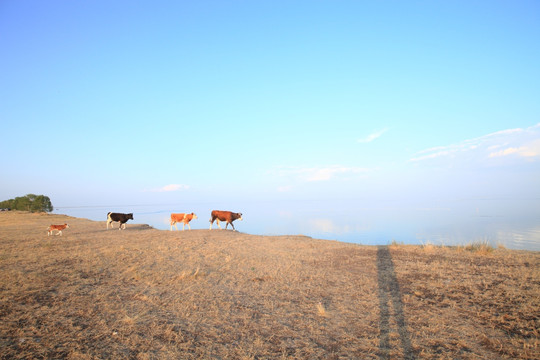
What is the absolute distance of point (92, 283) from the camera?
21.0 ft

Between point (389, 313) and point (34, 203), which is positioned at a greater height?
point (34, 203)

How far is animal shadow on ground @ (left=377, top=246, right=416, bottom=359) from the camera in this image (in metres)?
3.81

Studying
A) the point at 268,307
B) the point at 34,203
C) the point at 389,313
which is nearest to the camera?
the point at 389,313

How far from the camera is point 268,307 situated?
5.30 meters

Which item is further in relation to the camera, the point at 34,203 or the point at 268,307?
the point at 34,203

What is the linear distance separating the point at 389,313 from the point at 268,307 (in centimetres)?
221

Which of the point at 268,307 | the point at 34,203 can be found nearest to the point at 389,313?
the point at 268,307

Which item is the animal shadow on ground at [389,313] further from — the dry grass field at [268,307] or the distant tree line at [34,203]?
the distant tree line at [34,203]

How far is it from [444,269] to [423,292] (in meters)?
2.23

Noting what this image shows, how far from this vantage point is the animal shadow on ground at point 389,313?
3.81m

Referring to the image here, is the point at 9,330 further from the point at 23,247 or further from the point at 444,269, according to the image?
the point at 444,269

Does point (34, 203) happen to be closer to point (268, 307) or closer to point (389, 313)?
point (268, 307)

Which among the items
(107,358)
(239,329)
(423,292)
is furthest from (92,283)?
(423,292)

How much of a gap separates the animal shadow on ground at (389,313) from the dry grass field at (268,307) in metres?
0.02
